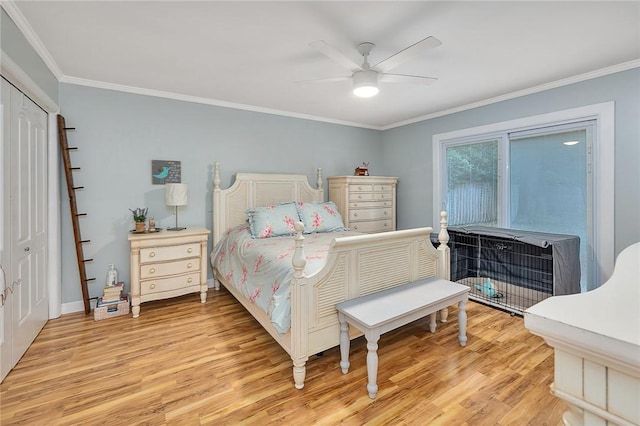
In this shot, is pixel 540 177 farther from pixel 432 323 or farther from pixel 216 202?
pixel 216 202

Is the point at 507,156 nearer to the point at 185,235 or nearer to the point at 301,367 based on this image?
the point at 301,367

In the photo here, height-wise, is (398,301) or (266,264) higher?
(266,264)

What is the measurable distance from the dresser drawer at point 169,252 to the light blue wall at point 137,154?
533mm

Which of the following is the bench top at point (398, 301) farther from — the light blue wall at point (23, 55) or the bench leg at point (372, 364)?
the light blue wall at point (23, 55)

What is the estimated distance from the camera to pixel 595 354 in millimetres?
424

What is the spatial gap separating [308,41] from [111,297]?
9.91 feet

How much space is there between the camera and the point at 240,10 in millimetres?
1902

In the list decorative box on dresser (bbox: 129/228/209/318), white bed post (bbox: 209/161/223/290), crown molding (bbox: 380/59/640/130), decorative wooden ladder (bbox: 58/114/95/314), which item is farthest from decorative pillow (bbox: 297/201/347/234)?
decorative wooden ladder (bbox: 58/114/95/314)

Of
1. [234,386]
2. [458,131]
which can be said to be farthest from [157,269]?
[458,131]

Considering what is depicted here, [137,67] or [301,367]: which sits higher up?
[137,67]

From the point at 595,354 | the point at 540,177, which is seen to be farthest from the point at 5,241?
the point at 540,177

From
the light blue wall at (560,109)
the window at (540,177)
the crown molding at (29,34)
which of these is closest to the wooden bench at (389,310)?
the window at (540,177)

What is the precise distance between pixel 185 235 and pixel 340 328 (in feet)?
6.45

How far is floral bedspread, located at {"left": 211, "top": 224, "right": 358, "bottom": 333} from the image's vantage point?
203cm
